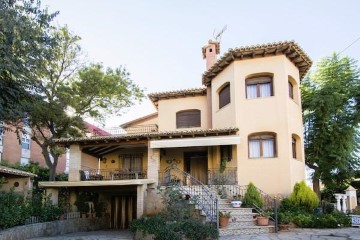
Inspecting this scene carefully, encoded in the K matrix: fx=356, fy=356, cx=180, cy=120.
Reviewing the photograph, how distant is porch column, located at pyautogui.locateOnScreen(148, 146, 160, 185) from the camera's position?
2175 centimetres

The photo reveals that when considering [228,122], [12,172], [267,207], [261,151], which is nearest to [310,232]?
[267,207]

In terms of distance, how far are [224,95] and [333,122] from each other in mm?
7549

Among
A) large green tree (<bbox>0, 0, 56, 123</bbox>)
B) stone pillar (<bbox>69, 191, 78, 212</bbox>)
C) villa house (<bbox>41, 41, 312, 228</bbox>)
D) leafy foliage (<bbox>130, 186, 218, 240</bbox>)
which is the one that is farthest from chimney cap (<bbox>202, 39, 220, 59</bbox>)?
large green tree (<bbox>0, 0, 56, 123</bbox>)

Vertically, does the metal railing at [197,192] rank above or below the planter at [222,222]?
above

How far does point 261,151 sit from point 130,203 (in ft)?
36.0

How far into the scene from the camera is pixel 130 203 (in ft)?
88.2

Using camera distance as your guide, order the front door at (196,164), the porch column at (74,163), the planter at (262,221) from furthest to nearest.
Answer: the front door at (196,164) < the porch column at (74,163) < the planter at (262,221)

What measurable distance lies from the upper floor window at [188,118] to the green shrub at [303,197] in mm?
9749

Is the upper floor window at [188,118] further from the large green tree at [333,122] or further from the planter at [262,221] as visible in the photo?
the planter at [262,221]

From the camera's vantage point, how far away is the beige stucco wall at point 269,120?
21125mm

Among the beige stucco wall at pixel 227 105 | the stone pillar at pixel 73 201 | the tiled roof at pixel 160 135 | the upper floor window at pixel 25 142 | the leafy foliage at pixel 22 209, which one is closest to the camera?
the leafy foliage at pixel 22 209

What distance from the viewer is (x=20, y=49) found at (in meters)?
14.4

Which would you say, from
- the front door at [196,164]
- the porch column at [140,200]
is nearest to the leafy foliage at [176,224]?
the porch column at [140,200]

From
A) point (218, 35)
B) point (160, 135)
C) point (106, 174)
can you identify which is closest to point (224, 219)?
point (160, 135)
